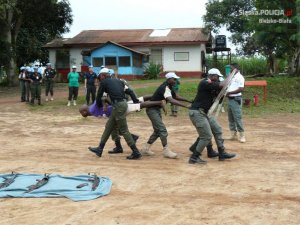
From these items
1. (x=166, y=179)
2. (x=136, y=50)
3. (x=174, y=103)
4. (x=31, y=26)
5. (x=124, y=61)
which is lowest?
(x=166, y=179)

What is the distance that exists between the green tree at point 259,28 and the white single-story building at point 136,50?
9.41ft

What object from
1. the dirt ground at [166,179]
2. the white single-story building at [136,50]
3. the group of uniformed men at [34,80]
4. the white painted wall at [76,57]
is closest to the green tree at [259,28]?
the white single-story building at [136,50]

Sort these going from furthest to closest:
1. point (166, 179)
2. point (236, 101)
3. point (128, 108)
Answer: point (236, 101) < point (128, 108) < point (166, 179)

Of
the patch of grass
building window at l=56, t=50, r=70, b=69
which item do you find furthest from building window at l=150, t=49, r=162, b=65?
the patch of grass

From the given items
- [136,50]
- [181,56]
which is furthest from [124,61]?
[181,56]

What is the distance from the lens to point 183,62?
37.0m

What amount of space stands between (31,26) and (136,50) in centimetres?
833

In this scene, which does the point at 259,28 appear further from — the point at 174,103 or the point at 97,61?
the point at 174,103

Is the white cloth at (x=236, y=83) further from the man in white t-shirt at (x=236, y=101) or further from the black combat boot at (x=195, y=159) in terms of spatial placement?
the black combat boot at (x=195, y=159)

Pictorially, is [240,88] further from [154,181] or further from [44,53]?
[44,53]

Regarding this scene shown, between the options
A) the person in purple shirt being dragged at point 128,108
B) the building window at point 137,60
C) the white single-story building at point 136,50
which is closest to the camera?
the person in purple shirt being dragged at point 128,108

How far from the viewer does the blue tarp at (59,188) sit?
22.6 feet

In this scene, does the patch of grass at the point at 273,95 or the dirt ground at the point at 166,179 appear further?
the patch of grass at the point at 273,95

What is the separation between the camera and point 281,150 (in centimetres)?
1054
